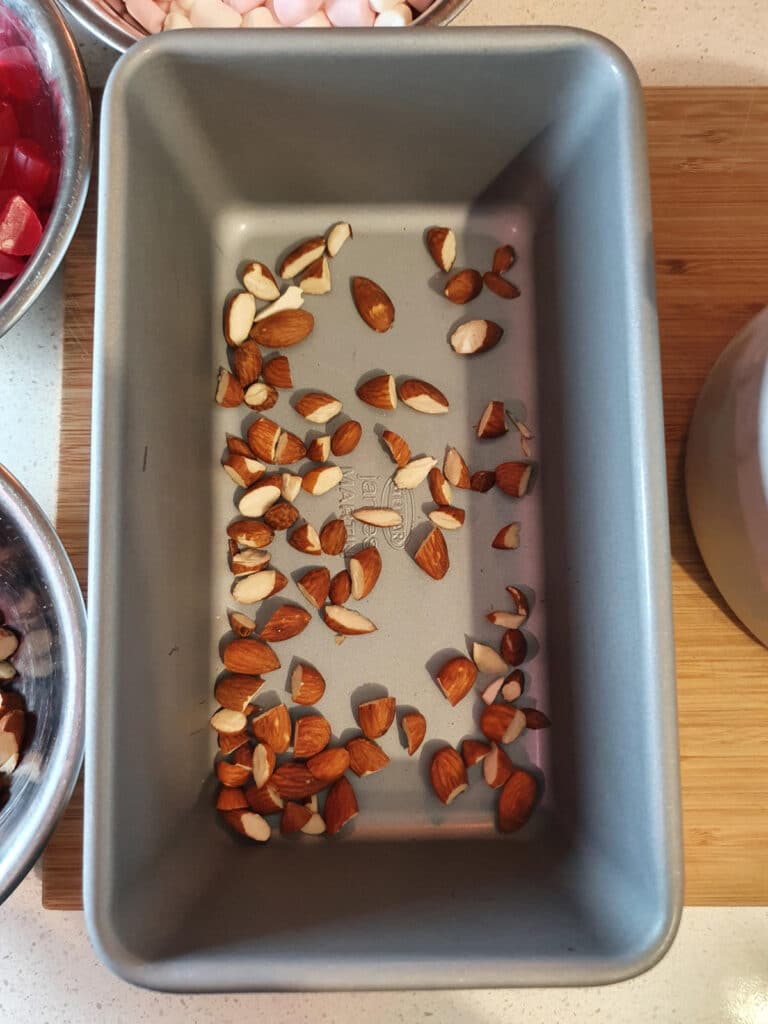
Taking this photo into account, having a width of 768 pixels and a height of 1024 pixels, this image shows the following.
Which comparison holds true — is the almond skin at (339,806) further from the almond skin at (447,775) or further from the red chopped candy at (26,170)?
the red chopped candy at (26,170)

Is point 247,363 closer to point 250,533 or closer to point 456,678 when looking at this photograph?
point 250,533

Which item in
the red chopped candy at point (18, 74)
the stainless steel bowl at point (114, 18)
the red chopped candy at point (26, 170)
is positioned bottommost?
the red chopped candy at point (26, 170)

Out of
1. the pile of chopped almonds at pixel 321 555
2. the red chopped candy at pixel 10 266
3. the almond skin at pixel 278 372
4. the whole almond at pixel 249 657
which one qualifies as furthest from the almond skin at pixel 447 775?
the red chopped candy at pixel 10 266

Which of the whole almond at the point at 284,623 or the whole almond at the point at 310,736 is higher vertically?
the whole almond at the point at 284,623

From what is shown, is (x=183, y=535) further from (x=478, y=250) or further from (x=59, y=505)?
(x=478, y=250)

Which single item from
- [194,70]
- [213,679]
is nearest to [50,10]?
[194,70]
